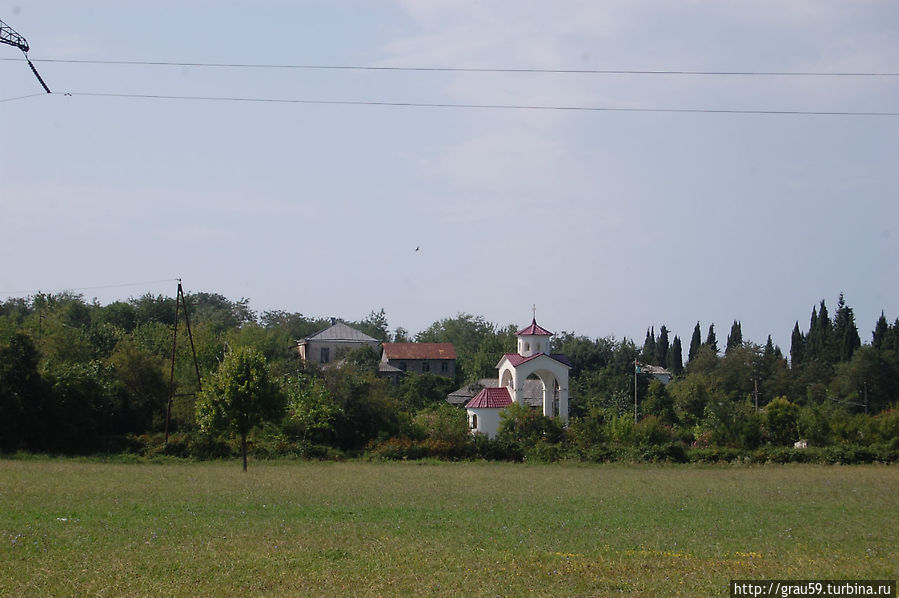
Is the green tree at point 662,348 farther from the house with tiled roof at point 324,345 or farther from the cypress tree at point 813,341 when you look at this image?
the house with tiled roof at point 324,345

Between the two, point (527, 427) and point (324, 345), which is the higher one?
point (324, 345)

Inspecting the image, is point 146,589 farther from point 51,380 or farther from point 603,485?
point 51,380

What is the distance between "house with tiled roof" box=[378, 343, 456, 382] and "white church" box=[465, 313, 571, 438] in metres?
41.4

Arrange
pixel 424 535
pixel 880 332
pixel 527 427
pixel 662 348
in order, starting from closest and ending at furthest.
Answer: pixel 424 535
pixel 527 427
pixel 880 332
pixel 662 348

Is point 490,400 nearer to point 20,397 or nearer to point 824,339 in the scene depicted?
point 20,397

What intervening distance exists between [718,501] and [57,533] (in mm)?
18426

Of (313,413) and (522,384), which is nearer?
(313,413)

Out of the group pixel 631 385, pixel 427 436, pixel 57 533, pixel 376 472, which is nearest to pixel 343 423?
pixel 427 436

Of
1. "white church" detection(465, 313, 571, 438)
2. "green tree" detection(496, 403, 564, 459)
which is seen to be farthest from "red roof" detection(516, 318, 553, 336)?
"green tree" detection(496, 403, 564, 459)

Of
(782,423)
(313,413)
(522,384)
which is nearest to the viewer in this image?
(313,413)

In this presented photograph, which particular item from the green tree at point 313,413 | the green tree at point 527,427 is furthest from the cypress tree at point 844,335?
the green tree at point 313,413

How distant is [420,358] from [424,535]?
93.5m

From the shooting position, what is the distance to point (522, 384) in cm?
6606

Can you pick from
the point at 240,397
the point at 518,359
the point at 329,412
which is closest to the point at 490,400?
the point at 518,359
